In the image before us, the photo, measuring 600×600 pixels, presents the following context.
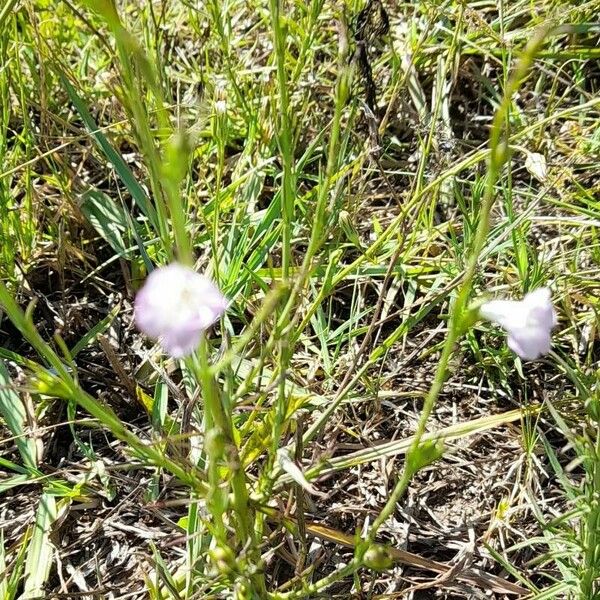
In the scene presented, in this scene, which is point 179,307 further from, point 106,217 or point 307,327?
point 106,217

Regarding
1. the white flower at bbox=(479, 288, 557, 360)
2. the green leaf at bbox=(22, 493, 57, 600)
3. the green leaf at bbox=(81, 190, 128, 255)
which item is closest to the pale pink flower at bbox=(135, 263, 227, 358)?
the white flower at bbox=(479, 288, 557, 360)

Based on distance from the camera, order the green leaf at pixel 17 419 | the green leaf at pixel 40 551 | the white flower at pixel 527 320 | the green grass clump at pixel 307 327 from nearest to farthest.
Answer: the white flower at pixel 527 320, the green grass clump at pixel 307 327, the green leaf at pixel 40 551, the green leaf at pixel 17 419

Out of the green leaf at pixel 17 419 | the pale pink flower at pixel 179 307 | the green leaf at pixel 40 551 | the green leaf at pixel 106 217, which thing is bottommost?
the green leaf at pixel 40 551

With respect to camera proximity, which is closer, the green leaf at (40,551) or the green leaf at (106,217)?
the green leaf at (40,551)

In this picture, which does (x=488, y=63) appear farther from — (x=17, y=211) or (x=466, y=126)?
(x=17, y=211)

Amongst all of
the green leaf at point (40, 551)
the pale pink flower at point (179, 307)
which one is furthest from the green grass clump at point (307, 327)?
the pale pink flower at point (179, 307)

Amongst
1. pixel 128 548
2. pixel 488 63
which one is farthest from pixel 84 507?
pixel 488 63

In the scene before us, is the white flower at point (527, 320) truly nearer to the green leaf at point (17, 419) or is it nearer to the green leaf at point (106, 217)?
the green leaf at point (17, 419)

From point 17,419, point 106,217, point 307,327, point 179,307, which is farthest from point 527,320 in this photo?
point 106,217
